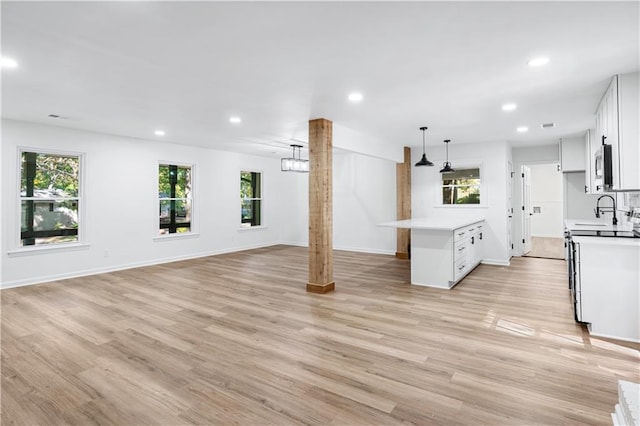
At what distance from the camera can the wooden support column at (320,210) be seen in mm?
4820

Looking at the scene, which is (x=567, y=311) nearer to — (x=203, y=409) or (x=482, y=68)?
(x=482, y=68)

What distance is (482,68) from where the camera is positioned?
3186 mm

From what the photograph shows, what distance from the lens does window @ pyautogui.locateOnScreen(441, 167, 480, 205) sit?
24.0ft

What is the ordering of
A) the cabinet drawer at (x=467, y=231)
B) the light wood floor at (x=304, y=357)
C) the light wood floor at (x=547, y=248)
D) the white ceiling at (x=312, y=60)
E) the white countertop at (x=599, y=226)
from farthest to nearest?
the light wood floor at (x=547, y=248) < the cabinet drawer at (x=467, y=231) < the white countertop at (x=599, y=226) < the white ceiling at (x=312, y=60) < the light wood floor at (x=304, y=357)

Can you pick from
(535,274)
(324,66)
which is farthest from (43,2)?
(535,274)

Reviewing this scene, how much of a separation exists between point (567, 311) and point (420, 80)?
3123 mm

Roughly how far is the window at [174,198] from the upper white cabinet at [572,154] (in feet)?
26.0

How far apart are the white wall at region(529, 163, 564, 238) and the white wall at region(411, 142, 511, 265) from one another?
16.6 ft

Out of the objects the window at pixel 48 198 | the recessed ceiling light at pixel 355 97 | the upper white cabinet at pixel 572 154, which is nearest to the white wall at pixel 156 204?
the window at pixel 48 198

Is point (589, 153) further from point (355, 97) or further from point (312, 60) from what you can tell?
point (312, 60)

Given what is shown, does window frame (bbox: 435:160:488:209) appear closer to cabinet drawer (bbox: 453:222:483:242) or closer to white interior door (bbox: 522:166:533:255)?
cabinet drawer (bbox: 453:222:483:242)

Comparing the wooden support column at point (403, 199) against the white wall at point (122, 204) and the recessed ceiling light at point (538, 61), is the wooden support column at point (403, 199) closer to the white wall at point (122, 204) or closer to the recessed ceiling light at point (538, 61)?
the white wall at point (122, 204)

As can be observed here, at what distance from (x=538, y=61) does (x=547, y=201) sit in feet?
32.4

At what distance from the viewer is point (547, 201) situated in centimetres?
1118
